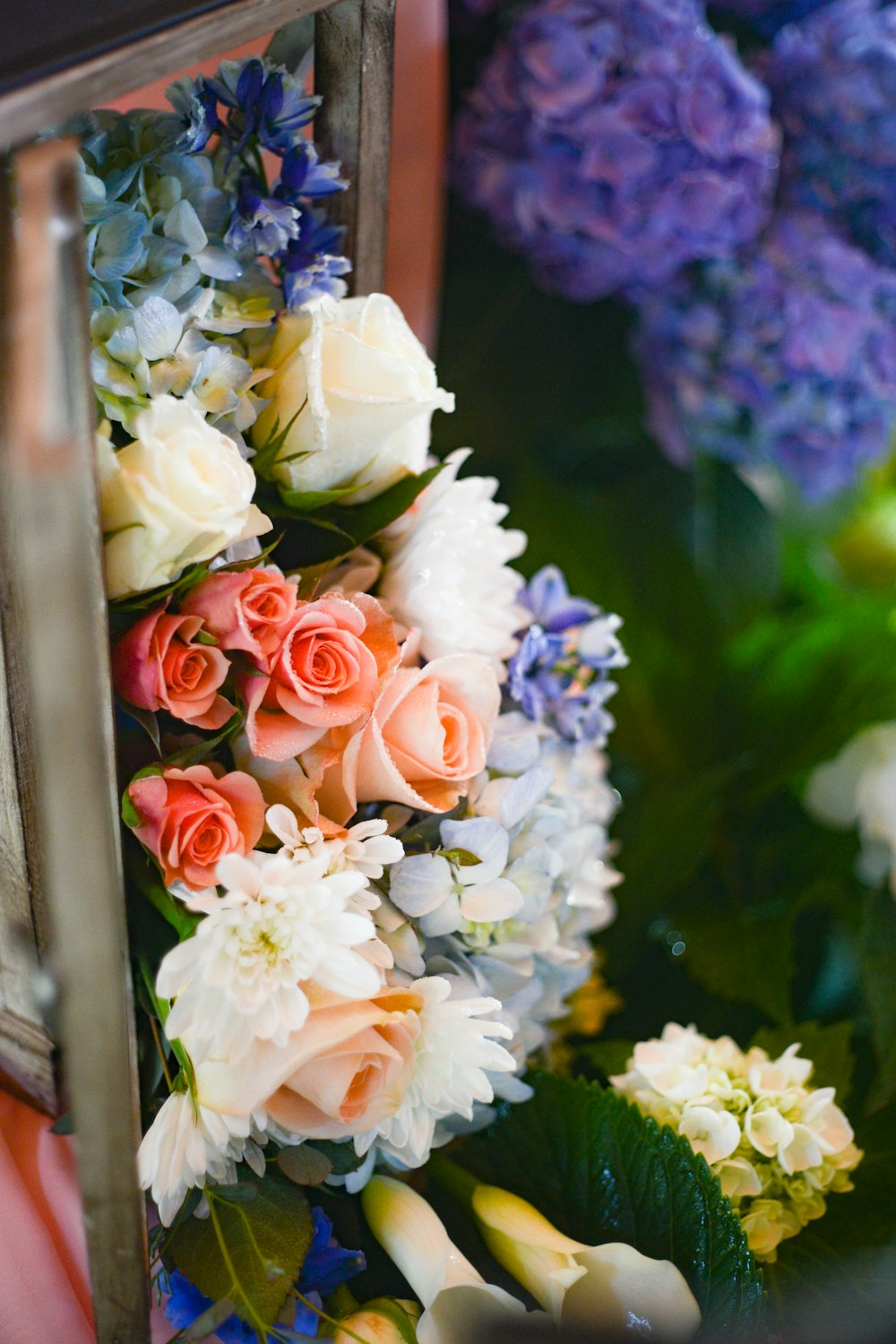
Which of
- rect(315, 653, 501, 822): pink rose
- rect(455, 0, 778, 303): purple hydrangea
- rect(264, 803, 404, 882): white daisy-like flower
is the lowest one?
rect(264, 803, 404, 882): white daisy-like flower

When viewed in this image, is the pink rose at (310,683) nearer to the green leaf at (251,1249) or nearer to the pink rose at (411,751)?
the pink rose at (411,751)

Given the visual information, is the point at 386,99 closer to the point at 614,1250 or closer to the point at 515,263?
the point at 515,263

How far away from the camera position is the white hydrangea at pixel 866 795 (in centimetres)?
47

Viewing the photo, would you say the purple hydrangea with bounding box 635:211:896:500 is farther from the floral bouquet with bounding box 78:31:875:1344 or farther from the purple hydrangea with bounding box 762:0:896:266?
the floral bouquet with bounding box 78:31:875:1344

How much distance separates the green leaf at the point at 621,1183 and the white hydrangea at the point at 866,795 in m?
0.17

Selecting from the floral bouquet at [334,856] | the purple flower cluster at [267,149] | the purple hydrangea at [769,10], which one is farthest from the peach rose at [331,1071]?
the purple hydrangea at [769,10]

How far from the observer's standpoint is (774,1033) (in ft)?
1.38

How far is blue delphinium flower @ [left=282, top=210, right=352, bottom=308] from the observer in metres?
0.34

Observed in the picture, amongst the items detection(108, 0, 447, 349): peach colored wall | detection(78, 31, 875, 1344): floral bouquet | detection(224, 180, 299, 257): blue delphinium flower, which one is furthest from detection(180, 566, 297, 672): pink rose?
detection(108, 0, 447, 349): peach colored wall

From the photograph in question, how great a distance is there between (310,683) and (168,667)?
0.04 m

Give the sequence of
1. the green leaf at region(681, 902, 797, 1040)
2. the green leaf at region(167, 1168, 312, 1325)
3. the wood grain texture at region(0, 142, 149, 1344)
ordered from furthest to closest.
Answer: the green leaf at region(681, 902, 797, 1040) < the green leaf at region(167, 1168, 312, 1325) < the wood grain texture at region(0, 142, 149, 1344)

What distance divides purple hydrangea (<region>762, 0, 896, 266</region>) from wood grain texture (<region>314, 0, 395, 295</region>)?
0.26 meters

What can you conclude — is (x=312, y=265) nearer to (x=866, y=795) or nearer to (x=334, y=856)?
(x=334, y=856)

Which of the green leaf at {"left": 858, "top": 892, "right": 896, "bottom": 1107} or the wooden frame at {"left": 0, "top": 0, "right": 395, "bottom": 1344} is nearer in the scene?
the wooden frame at {"left": 0, "top": 0, "right": 395, "bottom": 1344}
